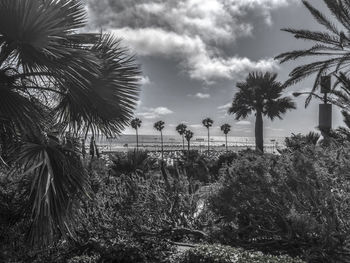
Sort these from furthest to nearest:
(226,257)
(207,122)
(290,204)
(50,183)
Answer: (207,122), (290,204), (226,257), (50,183)

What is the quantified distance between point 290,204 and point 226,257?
6.29 ft

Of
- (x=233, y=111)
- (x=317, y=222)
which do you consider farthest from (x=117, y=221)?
(x=233, y=111)

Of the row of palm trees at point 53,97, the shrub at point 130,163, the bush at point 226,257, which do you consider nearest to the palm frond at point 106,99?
the row of palm trees at point 53,97

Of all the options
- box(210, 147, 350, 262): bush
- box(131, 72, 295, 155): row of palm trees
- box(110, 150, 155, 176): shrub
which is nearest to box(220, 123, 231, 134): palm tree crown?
box(131, 72, 295, 155): row of palm trees

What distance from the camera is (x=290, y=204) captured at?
6.43 m

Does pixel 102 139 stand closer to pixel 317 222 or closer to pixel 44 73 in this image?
pixel 44 73

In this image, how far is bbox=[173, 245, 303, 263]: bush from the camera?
16.3ft

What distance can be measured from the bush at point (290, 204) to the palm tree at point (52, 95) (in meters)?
3.04

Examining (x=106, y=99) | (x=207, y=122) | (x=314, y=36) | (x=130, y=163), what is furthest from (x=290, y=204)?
(x=207, y=122)

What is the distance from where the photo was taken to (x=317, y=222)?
19.6ft

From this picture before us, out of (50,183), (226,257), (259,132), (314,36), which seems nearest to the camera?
(50,183)

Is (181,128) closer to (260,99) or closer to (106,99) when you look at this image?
(260,99)

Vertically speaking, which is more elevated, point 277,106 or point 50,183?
point 277,106

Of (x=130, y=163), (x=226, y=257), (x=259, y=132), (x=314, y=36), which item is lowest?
(x=226, y=257)
